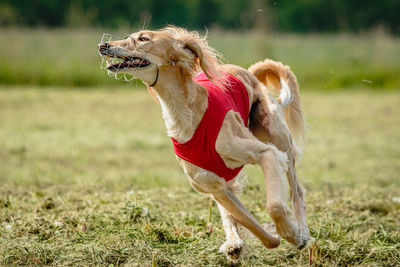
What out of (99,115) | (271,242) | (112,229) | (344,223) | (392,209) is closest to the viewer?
(271,242)

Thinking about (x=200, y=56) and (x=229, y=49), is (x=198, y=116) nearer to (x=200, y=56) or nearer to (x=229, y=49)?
(x=200, y=56)

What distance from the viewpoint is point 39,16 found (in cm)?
2473

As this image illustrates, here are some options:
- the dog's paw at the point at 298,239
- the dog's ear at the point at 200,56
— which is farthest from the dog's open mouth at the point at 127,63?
the dog's paw at the point at 298,239

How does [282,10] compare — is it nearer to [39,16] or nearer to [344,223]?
[39,16]

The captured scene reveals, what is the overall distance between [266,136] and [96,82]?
11.6 meters

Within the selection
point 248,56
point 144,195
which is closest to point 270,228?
point 144,195

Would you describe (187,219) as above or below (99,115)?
above

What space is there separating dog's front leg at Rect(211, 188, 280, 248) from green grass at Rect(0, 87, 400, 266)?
0.74 ft

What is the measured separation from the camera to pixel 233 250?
396 cm

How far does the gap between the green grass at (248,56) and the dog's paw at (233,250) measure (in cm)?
1083

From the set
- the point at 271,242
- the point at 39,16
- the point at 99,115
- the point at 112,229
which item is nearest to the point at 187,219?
the point at 112,229

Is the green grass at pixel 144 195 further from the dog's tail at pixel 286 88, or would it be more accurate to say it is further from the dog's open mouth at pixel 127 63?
the dog's open mouth at pixel 127 63

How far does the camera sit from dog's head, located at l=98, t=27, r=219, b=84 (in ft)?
11.4

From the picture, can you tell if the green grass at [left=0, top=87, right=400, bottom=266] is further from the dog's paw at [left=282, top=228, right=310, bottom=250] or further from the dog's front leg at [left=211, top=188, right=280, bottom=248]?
the dog's front leg at [left=211, top=188, right=280, bottom=248]
